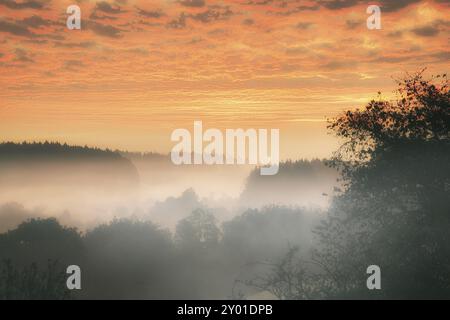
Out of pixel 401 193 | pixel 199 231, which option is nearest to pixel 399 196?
pixel 401 193

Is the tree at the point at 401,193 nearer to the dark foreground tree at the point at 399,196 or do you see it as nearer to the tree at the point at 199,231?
the dark foreground tree at the point at 399,196

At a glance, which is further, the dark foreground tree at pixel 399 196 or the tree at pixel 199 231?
the tree at pixel 199 231

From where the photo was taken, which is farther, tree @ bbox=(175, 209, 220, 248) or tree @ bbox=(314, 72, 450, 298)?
tree @ bbox=(175, 209, 220, 248)

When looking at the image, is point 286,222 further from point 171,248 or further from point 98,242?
point 98,242

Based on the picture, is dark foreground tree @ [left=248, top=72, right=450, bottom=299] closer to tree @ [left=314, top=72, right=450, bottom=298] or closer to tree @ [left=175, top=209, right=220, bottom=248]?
tree @ [left=314, top=72, right=450, bottom=298]

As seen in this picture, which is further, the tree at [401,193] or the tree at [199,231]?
the tree at [199,231]

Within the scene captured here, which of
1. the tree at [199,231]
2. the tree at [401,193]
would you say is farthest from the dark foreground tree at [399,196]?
the tree at [199,231]

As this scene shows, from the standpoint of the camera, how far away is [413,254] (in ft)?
74.4

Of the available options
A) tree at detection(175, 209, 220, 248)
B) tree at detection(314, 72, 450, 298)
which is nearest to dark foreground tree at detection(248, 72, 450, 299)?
tree at detection(314, 72, 450, 298)

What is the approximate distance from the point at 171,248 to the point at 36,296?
54.2m

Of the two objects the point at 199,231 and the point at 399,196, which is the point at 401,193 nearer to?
the point at 399,196

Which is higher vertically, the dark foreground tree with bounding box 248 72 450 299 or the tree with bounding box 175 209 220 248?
the dark foreground tree with bounding box 248 72 450 299

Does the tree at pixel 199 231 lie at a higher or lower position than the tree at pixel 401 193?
lower
